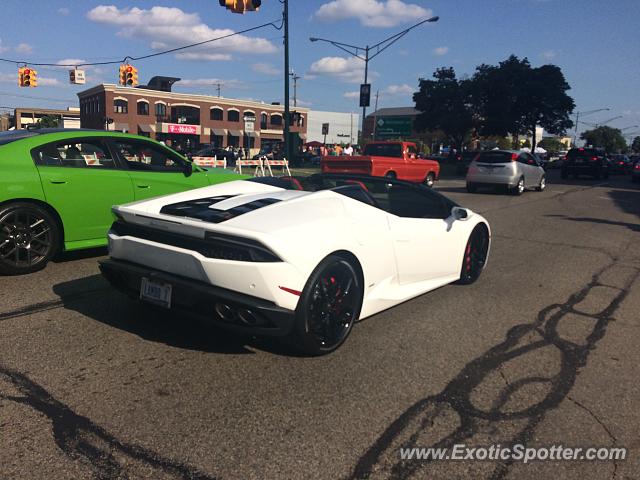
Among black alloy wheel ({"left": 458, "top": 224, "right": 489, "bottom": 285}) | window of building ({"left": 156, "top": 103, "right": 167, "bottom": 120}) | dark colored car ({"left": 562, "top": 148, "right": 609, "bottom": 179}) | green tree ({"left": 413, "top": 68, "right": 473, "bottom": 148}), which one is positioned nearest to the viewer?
black alloy wheel ({"left": 458, "top": 224, "right": 489, "bottom": 285})

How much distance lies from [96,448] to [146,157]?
461 cm

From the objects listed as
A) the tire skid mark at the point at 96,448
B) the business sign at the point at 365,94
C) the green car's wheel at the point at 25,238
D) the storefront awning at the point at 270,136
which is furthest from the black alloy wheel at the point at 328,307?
the storefront awning at the point at 270,136

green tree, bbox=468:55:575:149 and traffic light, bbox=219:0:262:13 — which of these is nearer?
traffic light, bbox=219:0:262:13

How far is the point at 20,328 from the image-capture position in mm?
3859

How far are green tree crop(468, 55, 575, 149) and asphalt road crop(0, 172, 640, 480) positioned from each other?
4837cm

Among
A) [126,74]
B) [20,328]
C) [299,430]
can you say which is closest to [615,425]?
[299,430]

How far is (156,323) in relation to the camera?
4.03 meters

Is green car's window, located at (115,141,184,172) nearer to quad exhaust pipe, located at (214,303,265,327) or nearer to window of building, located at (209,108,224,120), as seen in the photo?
quad exhaust pipe, located at (214,303,265,327)

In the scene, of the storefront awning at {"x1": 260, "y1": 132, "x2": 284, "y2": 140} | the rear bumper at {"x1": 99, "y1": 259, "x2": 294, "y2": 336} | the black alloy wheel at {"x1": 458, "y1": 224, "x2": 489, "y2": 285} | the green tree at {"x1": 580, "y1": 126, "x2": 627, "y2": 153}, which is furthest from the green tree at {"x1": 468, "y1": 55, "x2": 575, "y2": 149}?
the green tree at {"x1": 580, "y1": 126, "x2": 627, "y2": 153}

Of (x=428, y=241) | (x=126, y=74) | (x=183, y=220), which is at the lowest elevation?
(x=428, y=241)

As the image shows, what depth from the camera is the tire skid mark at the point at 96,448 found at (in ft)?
7.38

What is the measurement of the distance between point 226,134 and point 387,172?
185 feet

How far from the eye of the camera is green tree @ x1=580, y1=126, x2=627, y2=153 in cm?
13425

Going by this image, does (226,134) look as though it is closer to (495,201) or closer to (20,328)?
(495,201)
